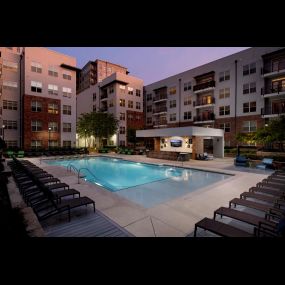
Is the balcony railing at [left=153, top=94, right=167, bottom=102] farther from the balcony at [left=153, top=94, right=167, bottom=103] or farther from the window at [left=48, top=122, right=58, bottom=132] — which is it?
the window at [left=48, top=122, right=58, bottom=132]

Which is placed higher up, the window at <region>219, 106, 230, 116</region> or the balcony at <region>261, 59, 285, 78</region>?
the balcony at <region>261, 59, 285, 78</region>

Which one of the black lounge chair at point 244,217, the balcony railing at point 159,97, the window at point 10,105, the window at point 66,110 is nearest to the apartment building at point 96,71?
the balcony railing at point 159,97

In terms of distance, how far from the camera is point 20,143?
31047mm

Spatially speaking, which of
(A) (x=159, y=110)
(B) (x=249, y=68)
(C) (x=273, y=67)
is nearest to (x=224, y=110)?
(B) (x=249, y=68)

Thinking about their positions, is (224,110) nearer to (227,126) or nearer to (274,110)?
(227,126)

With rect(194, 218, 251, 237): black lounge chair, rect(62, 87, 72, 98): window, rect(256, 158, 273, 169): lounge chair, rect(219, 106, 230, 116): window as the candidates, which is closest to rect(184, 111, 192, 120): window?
rect(219, 106, 230, 116): window

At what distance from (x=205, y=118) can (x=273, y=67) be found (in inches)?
464

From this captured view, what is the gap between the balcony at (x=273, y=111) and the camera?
23.6 m

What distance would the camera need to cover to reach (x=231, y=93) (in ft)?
93.9

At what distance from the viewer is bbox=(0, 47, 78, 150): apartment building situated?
2964cm
